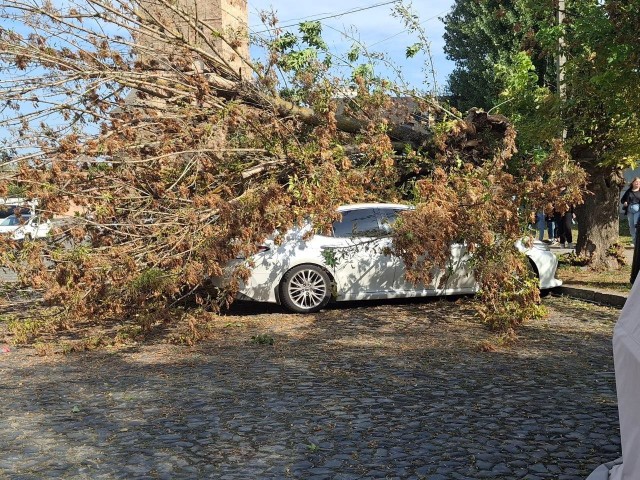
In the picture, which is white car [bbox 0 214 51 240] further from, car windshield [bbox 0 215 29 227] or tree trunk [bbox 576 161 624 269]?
tree trunk [bbox 576 161 624 269]

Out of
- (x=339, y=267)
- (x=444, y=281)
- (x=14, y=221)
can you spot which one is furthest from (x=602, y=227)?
(x=14, y=221)

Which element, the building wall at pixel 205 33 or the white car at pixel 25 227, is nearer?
the white car at pixel 25 227

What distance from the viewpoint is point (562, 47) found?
13.2 meters

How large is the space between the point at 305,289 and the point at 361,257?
96 cm

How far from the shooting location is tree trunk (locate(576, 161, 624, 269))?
15008 millimetres

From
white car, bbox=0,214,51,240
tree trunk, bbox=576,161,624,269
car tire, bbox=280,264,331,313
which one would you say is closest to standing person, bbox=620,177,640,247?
tree trunk, bbox=576,161,624,269

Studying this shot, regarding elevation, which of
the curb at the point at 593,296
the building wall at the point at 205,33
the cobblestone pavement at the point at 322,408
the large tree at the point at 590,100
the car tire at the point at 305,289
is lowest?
the cobblestone pavement at the point at 322,408

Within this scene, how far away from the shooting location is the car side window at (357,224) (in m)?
11.8

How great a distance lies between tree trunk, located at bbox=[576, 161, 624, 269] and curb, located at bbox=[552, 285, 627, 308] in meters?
2.18

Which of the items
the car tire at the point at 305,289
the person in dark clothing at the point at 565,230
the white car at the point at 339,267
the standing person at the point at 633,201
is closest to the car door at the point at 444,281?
the white car at the point at 339,267

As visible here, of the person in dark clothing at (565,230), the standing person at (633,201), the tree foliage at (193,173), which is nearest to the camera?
the tree foliage at (193,173)

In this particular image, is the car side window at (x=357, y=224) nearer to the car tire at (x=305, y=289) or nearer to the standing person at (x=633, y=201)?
the car tire at (x=305, y=289)

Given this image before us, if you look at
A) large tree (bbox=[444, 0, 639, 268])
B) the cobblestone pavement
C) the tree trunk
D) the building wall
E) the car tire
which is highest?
the building wall

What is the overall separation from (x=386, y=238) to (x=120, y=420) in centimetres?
601
